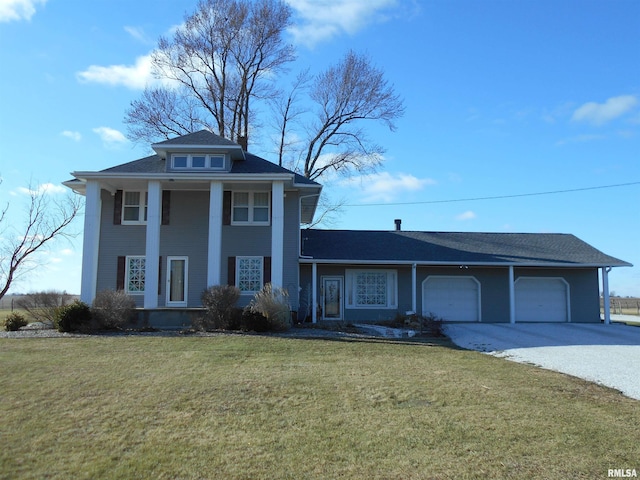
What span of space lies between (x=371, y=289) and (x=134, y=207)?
390 inches

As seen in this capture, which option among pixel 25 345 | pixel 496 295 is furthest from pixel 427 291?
pixel 25 345

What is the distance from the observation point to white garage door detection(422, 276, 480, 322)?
22047 millimetres

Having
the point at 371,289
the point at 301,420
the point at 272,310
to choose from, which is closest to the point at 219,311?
the point at 272,310

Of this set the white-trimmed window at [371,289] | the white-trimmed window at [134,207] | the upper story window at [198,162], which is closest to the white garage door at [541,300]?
the white-trimmed window at [371,289]

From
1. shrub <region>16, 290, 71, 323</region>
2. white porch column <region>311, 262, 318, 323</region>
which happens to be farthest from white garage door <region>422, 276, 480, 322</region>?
shrub <region>16, 290, 71, 323</region>

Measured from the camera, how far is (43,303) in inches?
667

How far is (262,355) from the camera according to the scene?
11531 millimetres

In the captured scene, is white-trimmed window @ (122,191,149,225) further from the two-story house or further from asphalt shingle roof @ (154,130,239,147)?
asphalt shingle roof @ (154,130,239,147)

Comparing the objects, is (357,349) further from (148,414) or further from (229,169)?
(229,169)

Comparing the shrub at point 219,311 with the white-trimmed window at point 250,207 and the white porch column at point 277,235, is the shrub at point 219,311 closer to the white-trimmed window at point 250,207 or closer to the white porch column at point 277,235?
the white porch column at point 277,235

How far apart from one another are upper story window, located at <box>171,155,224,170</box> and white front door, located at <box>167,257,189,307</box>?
3.50m

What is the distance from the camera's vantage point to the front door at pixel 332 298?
21.4m

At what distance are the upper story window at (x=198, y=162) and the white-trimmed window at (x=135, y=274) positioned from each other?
380cm

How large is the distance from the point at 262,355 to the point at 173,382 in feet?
10.3
